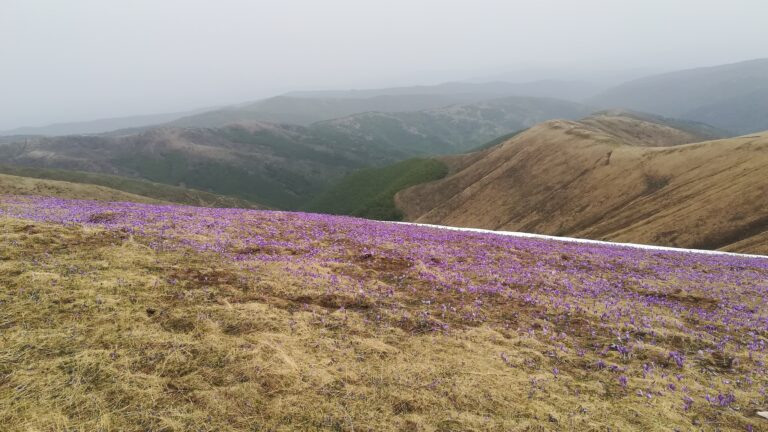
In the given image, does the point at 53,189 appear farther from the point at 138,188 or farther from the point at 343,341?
the point at 138,188

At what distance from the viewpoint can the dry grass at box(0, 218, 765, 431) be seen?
6746 millimetres

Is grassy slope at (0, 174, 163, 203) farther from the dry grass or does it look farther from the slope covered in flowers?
the dry grass

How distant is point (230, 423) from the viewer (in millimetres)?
6504

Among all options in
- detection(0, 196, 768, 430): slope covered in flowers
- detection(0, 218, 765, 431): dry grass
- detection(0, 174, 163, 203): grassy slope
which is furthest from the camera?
detection(0, 174, 163, 203): grassy slope

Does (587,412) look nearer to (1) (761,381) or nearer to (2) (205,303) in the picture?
(1) (761,381)

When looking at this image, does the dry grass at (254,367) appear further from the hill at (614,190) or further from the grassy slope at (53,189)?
the grassy slope at (53,189)

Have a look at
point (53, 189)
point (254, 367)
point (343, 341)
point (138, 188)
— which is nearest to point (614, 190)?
point (343, 341)

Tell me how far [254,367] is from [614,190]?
8464 centimetres

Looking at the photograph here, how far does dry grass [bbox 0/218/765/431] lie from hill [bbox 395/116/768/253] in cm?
4284

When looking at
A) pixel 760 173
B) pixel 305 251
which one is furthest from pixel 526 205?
pixel 305 251

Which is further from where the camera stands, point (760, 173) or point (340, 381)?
point (760, 173)

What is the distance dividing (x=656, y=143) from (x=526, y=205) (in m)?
92.2

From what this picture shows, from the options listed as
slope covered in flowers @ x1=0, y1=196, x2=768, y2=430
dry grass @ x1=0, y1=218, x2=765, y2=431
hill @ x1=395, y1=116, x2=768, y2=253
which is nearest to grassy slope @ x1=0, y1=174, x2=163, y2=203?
slope covered in flowers @ x1=0, y1=196, x2=768, y2=430

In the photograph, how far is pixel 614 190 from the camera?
75750 mm
